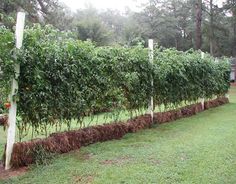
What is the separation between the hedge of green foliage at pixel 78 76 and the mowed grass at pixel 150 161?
0.73 metres

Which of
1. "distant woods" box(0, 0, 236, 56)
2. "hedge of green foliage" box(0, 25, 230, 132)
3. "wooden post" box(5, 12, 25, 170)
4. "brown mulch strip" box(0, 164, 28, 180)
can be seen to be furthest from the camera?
"distant woods" box(0, 0, 236, 56)

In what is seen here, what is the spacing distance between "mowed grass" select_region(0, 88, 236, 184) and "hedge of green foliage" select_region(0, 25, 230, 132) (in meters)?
0.73

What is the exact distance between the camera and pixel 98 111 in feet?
20.7

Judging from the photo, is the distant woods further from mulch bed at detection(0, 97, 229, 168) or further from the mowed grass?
the mowed grass

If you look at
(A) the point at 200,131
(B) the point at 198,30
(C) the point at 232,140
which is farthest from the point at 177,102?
(B) the point at 198,30

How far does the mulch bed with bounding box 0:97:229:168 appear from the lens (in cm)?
454

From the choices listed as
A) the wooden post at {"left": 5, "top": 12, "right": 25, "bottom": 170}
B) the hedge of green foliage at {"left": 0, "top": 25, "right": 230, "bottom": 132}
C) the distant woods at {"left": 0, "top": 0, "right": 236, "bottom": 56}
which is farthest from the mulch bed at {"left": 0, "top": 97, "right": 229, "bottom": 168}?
the distant woods at {"left": 0, "top": 0, "right": 236, "bottom": 56}

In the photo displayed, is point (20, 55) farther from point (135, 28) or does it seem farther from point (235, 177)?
point (135, 28)

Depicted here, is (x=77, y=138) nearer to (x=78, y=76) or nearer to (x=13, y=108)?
(x=78, y=76)

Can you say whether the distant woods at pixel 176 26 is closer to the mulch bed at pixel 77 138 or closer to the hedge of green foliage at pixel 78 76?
the hedge of green foliage at pixel 78 76

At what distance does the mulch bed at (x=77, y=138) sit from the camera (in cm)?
454

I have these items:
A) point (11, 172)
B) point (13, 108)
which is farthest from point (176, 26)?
point (11, 172)

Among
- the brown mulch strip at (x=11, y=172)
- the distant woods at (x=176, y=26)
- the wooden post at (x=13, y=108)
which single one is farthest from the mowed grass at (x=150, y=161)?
the distant woods at (x=176, y=26)

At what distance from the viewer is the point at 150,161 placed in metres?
4.77
